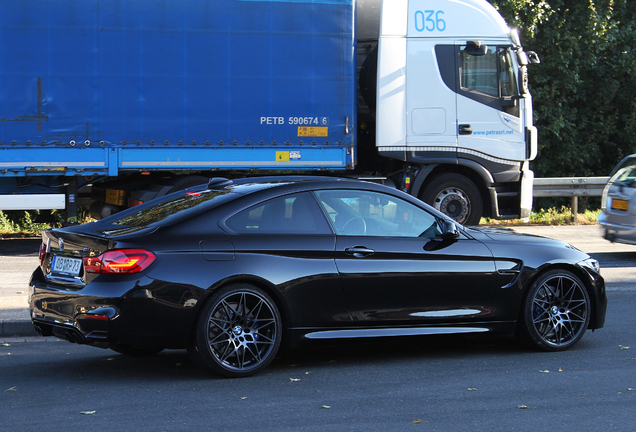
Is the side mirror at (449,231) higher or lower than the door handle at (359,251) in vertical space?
higher

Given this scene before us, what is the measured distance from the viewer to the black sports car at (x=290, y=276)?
197 inches

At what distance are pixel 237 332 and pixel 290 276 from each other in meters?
0.52

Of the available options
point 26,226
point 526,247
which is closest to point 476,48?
point 526,247

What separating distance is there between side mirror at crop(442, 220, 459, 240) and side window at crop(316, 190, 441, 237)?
81 mm

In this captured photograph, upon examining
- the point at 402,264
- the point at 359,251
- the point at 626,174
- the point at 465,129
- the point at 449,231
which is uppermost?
the point at 465,129

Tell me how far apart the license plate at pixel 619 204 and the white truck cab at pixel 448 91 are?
243 cm

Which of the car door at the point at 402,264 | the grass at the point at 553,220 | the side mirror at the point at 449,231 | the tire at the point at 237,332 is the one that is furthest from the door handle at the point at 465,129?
the tire at the point at 237,332

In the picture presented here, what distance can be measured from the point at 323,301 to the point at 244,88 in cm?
760

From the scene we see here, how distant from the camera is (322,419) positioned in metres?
4.37

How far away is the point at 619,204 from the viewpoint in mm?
11188

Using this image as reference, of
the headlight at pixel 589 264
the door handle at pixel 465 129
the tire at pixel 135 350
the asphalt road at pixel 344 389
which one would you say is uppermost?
the door handle at pixel 465 129

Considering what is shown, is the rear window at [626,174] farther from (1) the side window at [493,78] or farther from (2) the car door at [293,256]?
Result: (2) the car door at [293,256]

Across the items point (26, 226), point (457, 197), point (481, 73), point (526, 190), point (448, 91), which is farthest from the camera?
point (26, 226)

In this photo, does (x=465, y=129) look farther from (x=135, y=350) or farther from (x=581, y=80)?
(x=581, y=80)
